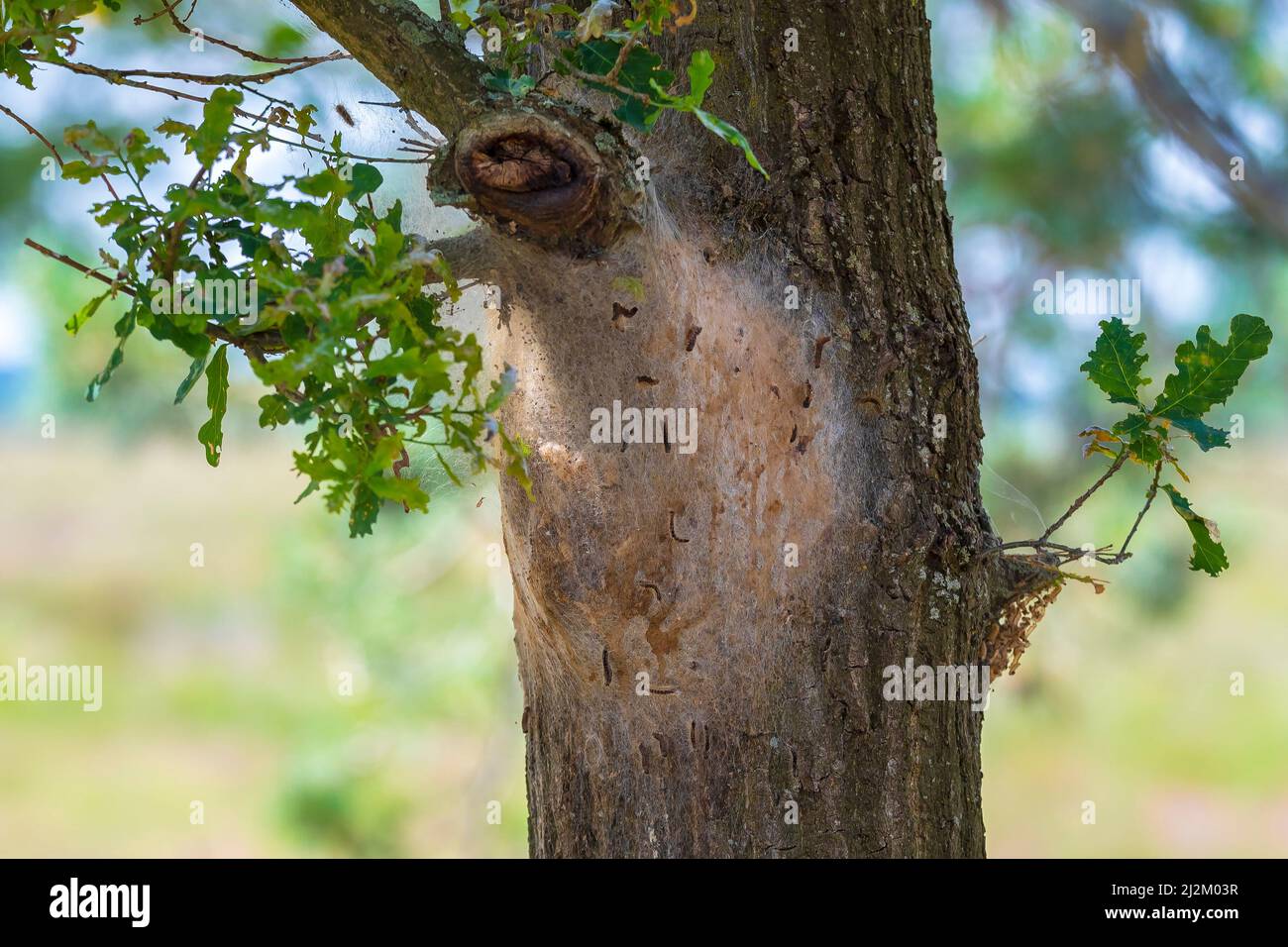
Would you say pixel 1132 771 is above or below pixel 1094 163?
below

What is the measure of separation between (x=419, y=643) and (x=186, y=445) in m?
0.83

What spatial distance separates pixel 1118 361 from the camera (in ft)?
3.12

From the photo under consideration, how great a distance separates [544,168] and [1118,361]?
0.48 m

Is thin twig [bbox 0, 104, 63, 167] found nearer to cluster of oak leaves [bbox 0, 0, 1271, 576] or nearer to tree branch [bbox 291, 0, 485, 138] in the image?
cluster of oak leaves [bbox 0, 0, 1271, 576]

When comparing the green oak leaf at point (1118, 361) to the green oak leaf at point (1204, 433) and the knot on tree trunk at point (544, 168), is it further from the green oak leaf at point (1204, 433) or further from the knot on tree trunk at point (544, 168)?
the knot on tree trunk at point (544, 168)

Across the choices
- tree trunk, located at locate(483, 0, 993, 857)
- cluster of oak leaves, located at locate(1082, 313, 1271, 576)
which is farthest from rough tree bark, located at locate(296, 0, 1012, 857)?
cluster of oak leaves, located at locate(1082, 313, 1271, 576)

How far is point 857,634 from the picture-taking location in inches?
36.8

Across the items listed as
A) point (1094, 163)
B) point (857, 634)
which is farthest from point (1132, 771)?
point (857, 634)

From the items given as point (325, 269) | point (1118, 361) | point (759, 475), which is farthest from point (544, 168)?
point (1118, 361)

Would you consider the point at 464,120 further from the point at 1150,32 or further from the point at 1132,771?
the point at 1132,771

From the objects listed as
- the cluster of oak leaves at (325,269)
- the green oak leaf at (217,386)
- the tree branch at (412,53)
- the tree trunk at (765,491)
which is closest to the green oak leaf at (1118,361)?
the tree trunk at (765,491)

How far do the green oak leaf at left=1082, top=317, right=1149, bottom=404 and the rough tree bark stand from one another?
99 millimetres

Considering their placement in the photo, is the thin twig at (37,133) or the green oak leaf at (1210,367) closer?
the thin twig at (37,133)

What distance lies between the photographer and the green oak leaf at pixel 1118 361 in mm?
949
